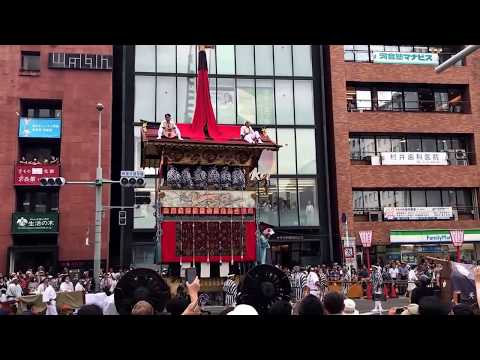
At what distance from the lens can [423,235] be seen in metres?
36.9

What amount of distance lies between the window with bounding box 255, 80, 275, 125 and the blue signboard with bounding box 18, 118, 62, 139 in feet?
46.2

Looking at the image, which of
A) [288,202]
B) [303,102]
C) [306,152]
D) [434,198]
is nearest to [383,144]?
[434,198]

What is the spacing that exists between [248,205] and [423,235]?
25.9m

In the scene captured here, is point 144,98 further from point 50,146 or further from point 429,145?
point 429,145

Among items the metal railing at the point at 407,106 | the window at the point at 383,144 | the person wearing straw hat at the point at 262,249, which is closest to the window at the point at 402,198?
the window at the point at 383,144

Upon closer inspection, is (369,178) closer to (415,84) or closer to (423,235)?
(423,235)

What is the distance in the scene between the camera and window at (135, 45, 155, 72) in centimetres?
3631

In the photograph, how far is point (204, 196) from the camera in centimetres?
1441

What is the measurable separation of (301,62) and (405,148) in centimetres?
1029

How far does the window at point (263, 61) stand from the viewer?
3803 centimetres

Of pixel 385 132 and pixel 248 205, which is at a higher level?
pixel 385 132

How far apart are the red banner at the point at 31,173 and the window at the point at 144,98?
685 cm

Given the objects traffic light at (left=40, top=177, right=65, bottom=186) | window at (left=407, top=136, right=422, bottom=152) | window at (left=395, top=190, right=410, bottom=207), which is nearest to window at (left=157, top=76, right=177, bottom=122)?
traffic light at (left=40, top=177, right=65, bottom=186)
